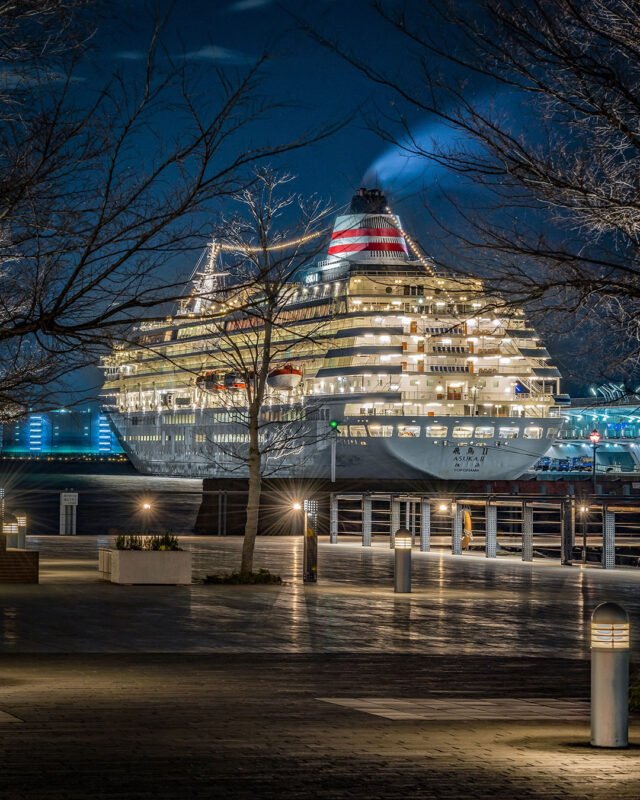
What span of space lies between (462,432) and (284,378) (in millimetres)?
11502

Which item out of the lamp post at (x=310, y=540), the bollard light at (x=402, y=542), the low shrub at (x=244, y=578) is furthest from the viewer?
the low shrub at (x=244, y=578)

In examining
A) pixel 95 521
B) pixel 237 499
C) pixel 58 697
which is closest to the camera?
pixel 58 697

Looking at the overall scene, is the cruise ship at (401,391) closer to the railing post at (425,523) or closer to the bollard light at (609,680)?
the railing post at (425,523)

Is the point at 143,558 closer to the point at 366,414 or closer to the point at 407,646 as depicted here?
the point at 407,646

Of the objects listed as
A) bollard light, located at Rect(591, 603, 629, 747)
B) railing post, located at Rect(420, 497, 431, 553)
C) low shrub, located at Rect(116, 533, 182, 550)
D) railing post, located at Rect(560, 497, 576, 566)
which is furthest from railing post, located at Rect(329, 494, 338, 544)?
bollard light, located at Rect(591, 603, 629, 747)

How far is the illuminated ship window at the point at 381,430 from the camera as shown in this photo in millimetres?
67625

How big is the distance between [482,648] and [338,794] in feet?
21.1

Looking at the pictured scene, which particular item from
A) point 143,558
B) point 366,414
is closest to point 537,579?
point 143,558

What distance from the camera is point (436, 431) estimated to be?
68.9m

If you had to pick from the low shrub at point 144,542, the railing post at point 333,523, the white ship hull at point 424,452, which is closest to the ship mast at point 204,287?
the low shrub at point 144,542

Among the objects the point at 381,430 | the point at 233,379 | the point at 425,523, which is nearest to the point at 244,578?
the point at 425,523

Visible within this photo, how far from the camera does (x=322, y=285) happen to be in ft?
226

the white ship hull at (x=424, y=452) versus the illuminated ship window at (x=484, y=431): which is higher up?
the illuminated ship window at (x=484, y=431)

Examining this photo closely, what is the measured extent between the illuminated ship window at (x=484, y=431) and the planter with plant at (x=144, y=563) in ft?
176
